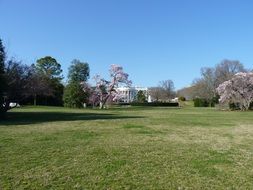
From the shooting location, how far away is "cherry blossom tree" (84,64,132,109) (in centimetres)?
5470

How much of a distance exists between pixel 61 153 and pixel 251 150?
4887 millimetres

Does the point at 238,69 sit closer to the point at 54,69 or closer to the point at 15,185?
the point at 54,69

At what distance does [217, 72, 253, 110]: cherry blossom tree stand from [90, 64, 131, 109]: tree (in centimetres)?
1502

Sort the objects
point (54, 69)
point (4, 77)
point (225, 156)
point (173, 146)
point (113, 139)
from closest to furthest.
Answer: point (225, 156), point (173, 146), point (113, 139), point (4, 77), point (54, 69)

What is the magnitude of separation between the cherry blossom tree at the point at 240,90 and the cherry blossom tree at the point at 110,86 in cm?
1502

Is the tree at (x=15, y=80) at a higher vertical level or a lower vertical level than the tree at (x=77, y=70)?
lower

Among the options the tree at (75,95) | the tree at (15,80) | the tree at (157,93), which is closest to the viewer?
the tree at (15,80)

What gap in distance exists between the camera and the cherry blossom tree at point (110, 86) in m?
54.7

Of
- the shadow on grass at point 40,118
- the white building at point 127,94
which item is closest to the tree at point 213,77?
the white building at point 127,94

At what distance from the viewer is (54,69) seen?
81188mm

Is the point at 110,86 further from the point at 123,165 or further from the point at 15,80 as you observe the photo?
the point at 123,165

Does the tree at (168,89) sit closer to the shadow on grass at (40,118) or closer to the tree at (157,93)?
the tree at (157,93)

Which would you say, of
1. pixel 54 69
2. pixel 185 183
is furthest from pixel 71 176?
pixel 54 69

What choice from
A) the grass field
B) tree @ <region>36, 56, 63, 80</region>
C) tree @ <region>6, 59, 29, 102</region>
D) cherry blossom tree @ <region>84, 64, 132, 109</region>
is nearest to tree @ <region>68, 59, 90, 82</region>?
tree @ <region>36, 56, 63, 80</region>
